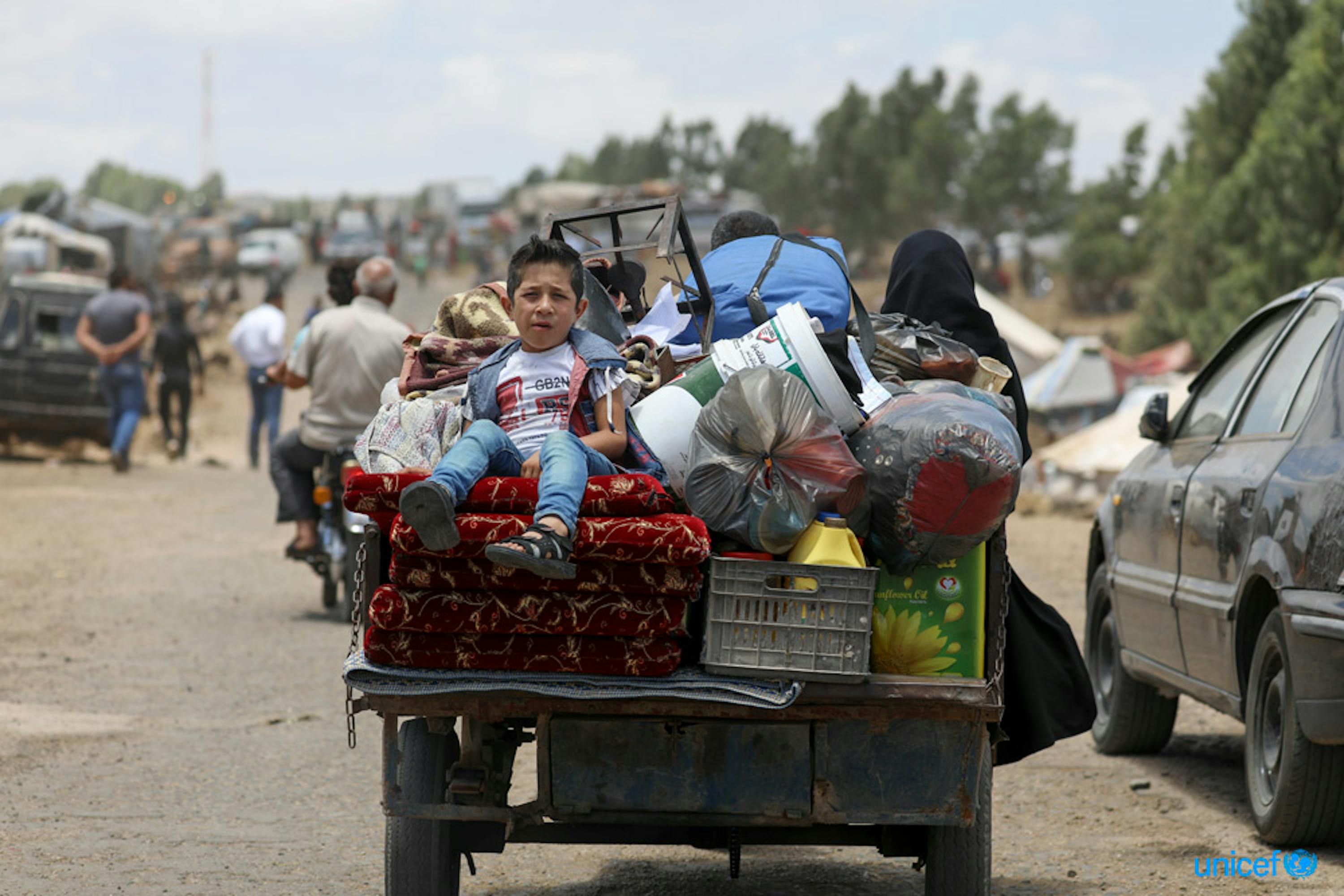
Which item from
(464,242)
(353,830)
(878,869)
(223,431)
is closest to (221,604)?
(353,830)

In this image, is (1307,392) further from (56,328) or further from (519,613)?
(56,328)

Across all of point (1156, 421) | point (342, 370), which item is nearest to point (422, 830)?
point (1156, 421)

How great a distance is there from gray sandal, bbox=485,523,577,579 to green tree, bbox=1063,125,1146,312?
58.5m

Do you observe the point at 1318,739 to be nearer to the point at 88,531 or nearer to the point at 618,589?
the point at 618,589

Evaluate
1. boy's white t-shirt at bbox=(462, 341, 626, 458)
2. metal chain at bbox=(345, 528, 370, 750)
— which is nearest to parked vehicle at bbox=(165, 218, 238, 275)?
boy's white t-shirt at bbox=(462, 341, 626, 458)

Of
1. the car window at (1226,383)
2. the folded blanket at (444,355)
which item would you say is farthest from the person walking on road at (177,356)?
the folded blanket at (444,355)

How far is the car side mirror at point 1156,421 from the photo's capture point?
7074 millimetres

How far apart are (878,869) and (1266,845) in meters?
1.29

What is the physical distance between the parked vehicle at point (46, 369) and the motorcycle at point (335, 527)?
11560 millimetres

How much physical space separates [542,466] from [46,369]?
62.3 feet

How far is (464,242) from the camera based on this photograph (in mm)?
76688

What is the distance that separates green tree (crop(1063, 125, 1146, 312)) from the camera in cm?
6216

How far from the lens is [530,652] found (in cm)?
404

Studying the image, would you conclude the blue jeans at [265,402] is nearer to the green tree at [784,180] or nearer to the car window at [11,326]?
the car window at [11,326]
